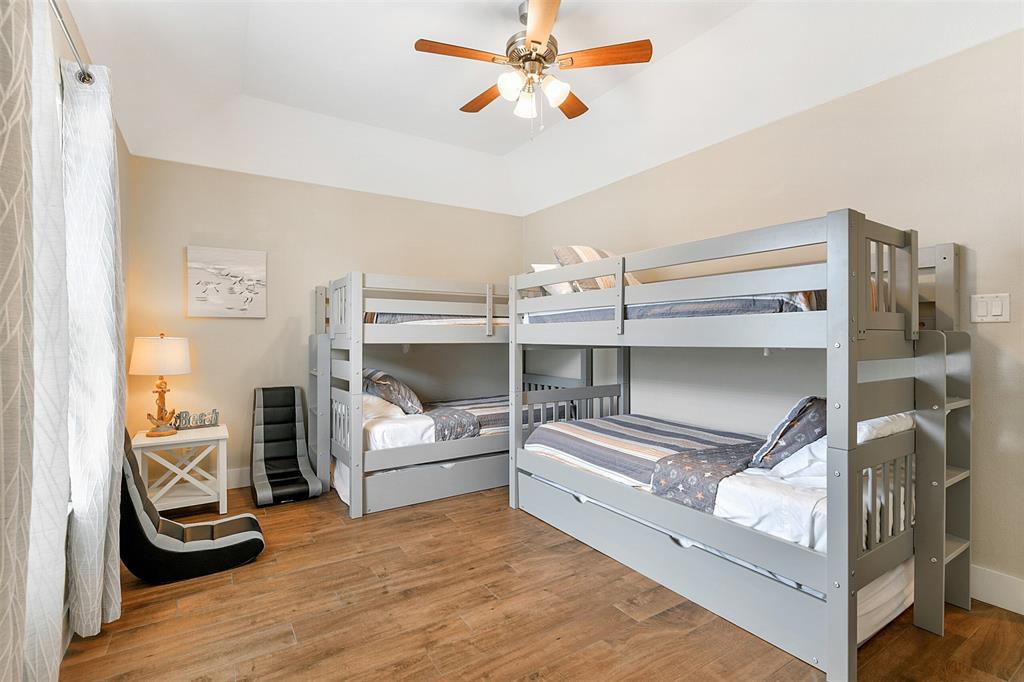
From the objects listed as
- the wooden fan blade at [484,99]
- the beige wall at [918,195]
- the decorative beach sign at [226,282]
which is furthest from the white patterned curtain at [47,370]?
the beige wall at [918,195]

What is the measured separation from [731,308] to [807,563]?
945 mm

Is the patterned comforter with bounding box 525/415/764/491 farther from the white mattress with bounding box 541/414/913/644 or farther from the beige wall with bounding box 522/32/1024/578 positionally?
Result: the beige wall with bounding box 522/32/1024/578

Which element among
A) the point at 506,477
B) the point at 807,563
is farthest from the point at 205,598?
the point at 807,563

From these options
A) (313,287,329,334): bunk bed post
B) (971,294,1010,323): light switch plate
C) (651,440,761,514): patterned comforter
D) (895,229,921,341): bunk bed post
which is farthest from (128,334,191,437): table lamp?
(971,294,1010,323): light switch plate

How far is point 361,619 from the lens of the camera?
198 centimetres

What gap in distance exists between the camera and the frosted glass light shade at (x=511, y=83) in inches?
96.7

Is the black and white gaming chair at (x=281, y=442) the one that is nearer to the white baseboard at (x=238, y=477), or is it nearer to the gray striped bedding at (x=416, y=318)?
the white baseboard at (x=238, y=477)

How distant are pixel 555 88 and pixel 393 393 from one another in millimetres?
2240

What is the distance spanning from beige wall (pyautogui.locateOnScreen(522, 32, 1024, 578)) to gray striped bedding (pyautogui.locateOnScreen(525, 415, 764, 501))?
1.23 ft

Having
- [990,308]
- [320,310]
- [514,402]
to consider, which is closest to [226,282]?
[320,310]

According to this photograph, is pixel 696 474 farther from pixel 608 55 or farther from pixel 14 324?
pixel 14 324

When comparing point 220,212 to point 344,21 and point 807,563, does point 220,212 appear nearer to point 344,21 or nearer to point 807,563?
point 344,21

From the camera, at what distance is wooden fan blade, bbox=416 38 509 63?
7.57 ft

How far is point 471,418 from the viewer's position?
138 inches
